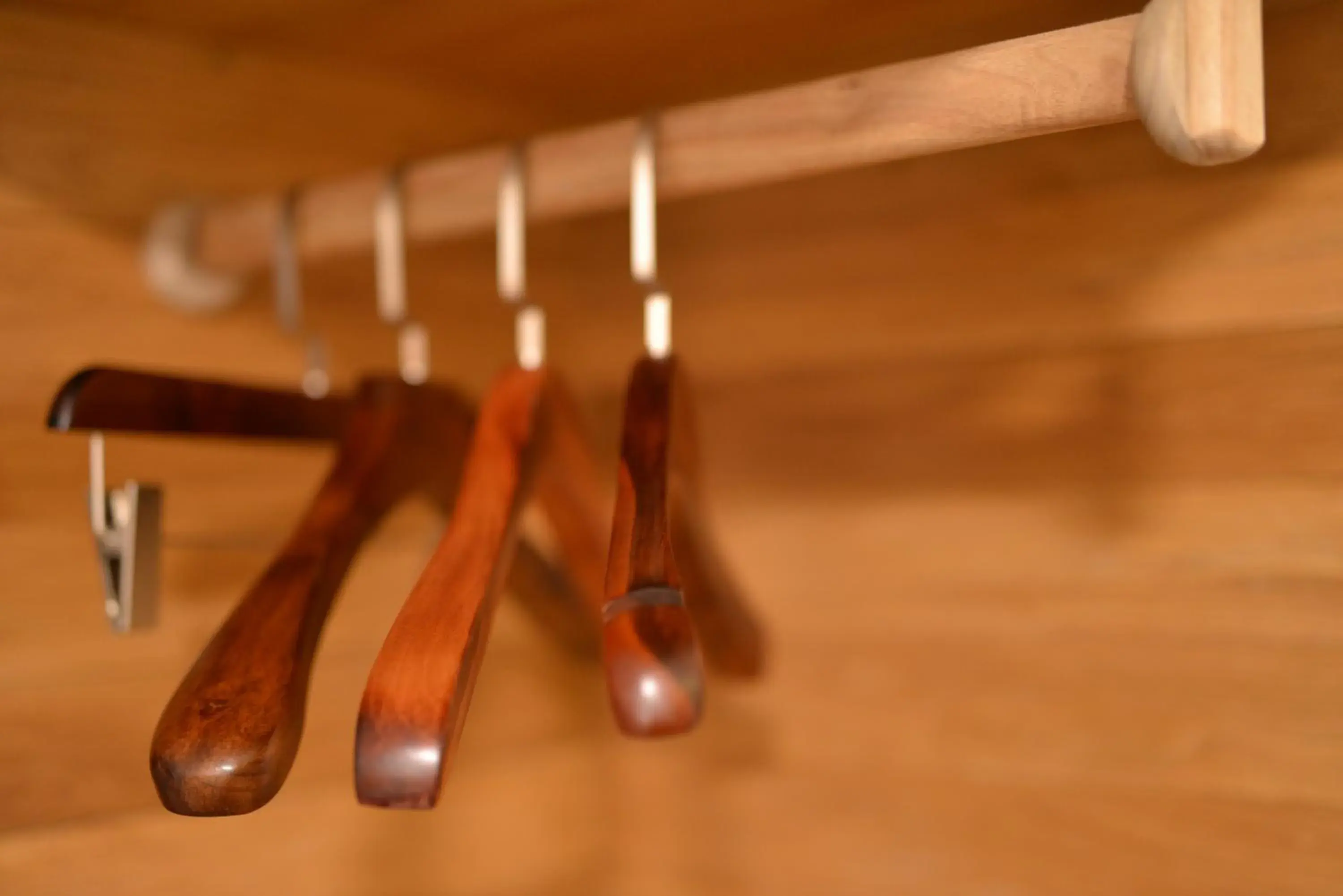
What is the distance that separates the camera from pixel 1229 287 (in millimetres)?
687

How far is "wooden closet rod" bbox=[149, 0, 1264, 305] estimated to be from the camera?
422mm

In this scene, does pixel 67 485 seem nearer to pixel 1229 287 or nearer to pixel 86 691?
pixel 86 691

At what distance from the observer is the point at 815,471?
0.88m

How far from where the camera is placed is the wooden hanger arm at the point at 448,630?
1.48 ft

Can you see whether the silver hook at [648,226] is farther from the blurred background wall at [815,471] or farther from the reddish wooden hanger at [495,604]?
the blurred background wall at [815,471]

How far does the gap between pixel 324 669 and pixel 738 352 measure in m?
0.38

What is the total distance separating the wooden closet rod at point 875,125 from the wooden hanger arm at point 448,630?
0.11 meters

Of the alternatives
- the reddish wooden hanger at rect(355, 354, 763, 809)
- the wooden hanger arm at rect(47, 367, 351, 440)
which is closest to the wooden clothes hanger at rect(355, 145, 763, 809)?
the reddish wooden hanger at rect(355, 354, 763, 809)

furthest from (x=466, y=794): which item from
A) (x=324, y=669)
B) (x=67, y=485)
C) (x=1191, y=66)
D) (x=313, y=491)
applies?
(x=1191, y=66)

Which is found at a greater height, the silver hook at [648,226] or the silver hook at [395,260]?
the silver hook at [395,260]

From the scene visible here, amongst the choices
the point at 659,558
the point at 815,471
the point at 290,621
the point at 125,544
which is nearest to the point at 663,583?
the point at 659,558

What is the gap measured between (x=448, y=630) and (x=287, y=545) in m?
0.14

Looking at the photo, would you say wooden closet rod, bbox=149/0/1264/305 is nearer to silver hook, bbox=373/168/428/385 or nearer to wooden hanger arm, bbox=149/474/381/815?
silver hook, bbox=373/168/428/385

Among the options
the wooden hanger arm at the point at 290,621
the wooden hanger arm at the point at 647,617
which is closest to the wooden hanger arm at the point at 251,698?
the wooden hanger arm at the point at 290,621
